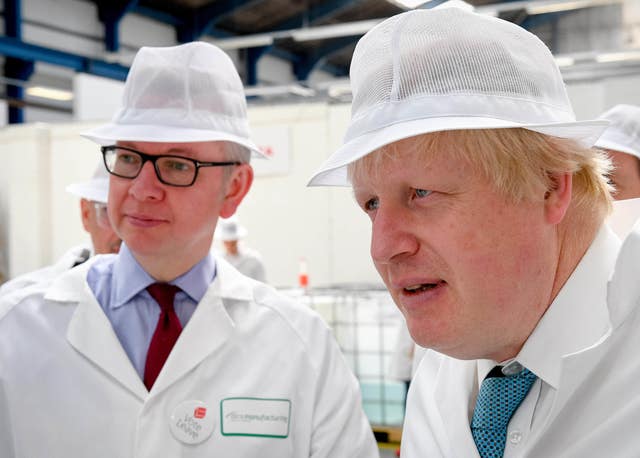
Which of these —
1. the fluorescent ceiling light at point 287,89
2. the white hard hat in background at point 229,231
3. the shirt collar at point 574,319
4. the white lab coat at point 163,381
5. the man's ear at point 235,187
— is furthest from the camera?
the fluorescent ceiling light at point 287,89

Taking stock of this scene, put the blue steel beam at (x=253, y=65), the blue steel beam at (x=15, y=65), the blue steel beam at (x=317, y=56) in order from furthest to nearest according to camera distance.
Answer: the blue steel beam at (x=317, y=56)
the blue steel beam at (x=253, y=65)
the blue steel beam at (x=15, y=65)

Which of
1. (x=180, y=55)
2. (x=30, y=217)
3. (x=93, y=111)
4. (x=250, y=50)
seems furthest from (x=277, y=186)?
(x=250, y=50)

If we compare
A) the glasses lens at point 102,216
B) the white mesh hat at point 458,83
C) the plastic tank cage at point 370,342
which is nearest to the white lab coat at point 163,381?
the white mesh hat at point 458,83

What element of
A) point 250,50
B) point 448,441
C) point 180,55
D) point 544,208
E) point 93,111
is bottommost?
point 448,441

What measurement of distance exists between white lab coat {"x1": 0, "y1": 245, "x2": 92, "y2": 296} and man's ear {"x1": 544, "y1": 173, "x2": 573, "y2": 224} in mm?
1518

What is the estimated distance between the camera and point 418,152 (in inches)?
38.6

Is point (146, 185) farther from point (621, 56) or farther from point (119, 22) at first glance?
point (119, 22)

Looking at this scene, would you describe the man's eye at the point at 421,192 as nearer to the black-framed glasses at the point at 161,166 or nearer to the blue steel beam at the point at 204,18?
the black-framed glasses at the point at 161,166

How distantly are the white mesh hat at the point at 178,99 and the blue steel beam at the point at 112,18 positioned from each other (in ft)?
32.0

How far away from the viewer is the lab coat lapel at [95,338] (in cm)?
A: 146

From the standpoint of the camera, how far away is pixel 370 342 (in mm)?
2984

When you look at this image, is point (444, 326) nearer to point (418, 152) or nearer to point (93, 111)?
point (418, 152)

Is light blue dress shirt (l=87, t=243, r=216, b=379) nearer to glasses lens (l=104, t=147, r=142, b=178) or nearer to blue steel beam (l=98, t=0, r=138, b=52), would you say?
glasses lens (l=104, t=147, r=142, b=178)

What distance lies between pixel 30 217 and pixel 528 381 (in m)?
6.74
